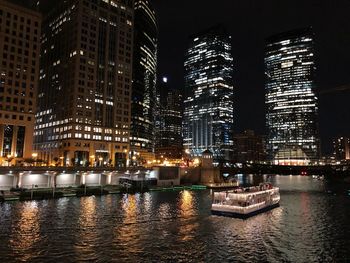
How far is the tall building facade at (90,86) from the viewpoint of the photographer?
175125mm

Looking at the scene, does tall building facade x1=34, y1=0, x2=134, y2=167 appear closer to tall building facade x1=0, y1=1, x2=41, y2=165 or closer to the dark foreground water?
tall building facade x1=0, y1=1, x2=41, y2=165

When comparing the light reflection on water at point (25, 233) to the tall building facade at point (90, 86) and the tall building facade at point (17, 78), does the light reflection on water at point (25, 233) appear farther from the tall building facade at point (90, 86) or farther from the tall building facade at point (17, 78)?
the tall building facade at point (90, 86)

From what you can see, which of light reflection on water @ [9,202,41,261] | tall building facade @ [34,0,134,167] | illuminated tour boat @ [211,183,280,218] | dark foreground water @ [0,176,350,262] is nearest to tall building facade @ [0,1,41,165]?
tall building facade @ [34,0,134,167]

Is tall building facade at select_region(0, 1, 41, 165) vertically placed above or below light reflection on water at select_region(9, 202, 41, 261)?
above

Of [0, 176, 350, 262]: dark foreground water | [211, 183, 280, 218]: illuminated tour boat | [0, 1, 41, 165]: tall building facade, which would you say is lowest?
[0, 176, 350, 262]: dark foreground water

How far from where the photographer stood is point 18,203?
83.5 m

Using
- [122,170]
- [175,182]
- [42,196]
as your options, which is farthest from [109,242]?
[175,182]

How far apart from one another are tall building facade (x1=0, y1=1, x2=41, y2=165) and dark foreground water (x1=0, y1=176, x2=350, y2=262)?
7062 cm

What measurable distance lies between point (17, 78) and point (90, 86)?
127 ft

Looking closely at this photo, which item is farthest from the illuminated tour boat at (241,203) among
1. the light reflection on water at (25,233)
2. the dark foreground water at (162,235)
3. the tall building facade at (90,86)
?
the tall building facade at (90,86)

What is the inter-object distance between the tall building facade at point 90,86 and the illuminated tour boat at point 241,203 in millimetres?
107928

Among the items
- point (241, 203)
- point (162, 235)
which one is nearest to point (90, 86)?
point (241, 203)

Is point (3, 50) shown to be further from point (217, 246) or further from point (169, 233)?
point (217, 246)

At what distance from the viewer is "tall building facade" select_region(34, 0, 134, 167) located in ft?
575
